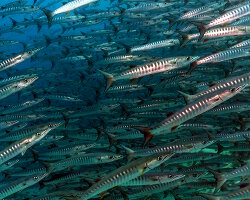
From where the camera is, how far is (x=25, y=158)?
8398 mm

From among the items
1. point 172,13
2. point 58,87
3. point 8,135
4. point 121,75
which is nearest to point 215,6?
point 172,13

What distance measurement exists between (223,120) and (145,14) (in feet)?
15.2

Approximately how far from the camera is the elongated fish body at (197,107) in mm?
4008

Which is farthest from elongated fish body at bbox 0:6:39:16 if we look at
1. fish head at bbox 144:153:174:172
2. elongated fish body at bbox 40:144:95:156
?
fish head at bbox 144:153:174:172

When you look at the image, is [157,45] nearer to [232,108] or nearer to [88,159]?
[232,108]

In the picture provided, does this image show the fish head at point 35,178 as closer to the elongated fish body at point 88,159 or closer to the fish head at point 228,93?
the elongated fish body at point 88,159

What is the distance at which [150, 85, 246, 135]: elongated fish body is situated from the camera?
4008 mm

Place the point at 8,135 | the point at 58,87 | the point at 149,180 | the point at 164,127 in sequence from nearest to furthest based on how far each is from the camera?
the point at 164,127
the point at 149,180
the point at 8,135
the point at 58,87

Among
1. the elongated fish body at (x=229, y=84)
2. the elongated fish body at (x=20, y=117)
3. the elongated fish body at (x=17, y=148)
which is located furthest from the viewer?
the elongated fish body at (x=20, y=117)

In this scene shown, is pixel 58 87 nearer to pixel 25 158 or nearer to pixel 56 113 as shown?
pixel 56 113

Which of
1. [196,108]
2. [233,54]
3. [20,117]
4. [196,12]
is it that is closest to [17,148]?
[196,108]

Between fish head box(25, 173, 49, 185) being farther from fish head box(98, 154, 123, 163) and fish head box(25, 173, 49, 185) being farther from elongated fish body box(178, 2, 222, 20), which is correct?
elongated fish body box(178, 2, 222, 20)

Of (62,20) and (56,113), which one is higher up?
(62,20)

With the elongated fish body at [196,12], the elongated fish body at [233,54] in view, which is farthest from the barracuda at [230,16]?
the elongated fish body at [196,12]
